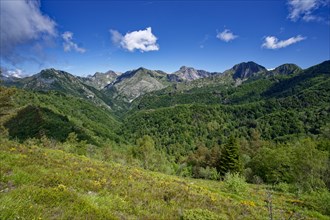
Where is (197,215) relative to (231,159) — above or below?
above

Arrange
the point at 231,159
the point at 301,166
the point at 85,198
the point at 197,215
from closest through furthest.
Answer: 1. the point at 85,198
2. the point at 197,215
3. the point at 301,166
4. the point at 231,159

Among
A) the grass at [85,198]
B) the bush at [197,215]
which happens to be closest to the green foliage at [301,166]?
the grass at [85,198]

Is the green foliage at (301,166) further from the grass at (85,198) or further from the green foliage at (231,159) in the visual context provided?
the grass at (85,198)

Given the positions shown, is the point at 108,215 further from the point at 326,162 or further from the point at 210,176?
the point at 210,176

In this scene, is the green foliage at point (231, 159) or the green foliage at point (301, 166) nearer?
the green foliage at point (301, 166)

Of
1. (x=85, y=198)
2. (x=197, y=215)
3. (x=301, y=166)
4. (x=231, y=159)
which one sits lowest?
(x=231, y=159)

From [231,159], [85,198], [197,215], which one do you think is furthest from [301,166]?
[231,159]

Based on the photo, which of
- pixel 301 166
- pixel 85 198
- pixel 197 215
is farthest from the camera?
pixel 301 166

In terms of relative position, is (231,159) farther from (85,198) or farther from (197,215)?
(85,198)

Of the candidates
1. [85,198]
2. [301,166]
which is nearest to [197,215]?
[85,198]

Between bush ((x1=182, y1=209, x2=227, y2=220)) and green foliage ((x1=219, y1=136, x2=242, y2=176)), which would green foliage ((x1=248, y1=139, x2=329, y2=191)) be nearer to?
green foliage ((x1=219, y1=136, x2=242, y2=176))

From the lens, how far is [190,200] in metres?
12.4

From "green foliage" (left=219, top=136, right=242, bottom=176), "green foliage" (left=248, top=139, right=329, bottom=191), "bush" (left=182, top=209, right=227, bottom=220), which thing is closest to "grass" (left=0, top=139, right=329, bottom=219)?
"bush" (left=182, top=209, right=227, bottom=220)

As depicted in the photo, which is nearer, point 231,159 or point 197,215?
point 197,215
